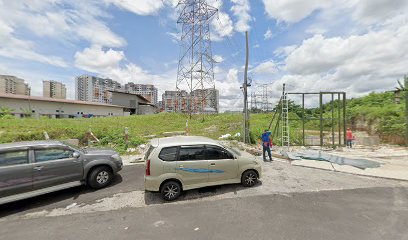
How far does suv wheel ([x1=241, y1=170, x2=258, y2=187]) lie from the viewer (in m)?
5.74

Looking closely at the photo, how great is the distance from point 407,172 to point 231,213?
302 inches

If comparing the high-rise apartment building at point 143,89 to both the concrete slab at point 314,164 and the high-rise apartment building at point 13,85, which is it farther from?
the concrete slab at point 314,164

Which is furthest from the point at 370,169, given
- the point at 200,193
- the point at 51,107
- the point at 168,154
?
the point at 51,107

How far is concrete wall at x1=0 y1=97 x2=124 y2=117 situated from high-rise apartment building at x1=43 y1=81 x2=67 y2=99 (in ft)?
105

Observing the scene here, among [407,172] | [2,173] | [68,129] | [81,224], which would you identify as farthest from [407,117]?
[68,129]

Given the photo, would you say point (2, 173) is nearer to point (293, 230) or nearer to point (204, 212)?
point (204, 212)

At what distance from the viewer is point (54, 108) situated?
3481 cm

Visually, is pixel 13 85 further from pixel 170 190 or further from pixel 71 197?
pixel 170 190

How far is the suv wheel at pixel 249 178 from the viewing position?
5742mm

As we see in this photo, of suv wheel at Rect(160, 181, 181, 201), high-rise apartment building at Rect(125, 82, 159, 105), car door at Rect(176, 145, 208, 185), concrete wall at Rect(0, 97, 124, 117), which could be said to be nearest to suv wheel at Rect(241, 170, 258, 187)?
car door at Rect(176, 145, 208, 185)

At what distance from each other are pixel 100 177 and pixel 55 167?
125 centimetres

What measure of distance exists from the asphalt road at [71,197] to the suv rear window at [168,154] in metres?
1.77

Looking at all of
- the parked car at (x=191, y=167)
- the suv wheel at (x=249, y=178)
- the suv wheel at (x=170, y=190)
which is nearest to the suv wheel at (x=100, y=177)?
the parked car at (x=191, y=167)

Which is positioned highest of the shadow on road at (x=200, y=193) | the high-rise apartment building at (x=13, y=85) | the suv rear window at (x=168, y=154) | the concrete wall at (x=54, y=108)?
the high-rise apartment building at (x=13, y=85)
